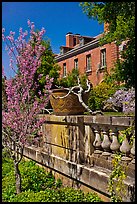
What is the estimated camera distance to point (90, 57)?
992 inches

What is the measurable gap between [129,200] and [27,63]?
8.05ft

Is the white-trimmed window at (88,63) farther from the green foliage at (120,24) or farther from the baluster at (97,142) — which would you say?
the baluster at (97,142)

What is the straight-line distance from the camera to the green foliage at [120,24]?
551 centimetres

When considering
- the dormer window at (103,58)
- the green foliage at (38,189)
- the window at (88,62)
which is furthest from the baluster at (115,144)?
the window at (88,62)

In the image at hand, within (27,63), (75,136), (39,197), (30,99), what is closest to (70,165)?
(75,136)

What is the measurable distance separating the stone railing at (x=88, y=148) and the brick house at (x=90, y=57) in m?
15.6

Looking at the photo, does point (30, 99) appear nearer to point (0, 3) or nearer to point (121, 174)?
point (0, 3)

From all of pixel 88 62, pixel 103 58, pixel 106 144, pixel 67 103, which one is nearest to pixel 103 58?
pixel 103 58

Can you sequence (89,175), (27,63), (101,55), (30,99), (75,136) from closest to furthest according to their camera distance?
(89,175) < (75,136) < (27,63) < (30,99) < (101,55)

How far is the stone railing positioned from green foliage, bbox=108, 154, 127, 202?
0.22 ft

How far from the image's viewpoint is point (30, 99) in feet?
15.6

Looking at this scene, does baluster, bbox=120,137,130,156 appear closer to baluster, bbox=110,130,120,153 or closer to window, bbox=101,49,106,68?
baluster, bbox=110,130,120,153

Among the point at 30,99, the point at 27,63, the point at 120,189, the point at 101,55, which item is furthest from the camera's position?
the point at 101,55

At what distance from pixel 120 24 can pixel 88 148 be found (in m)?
2.79
